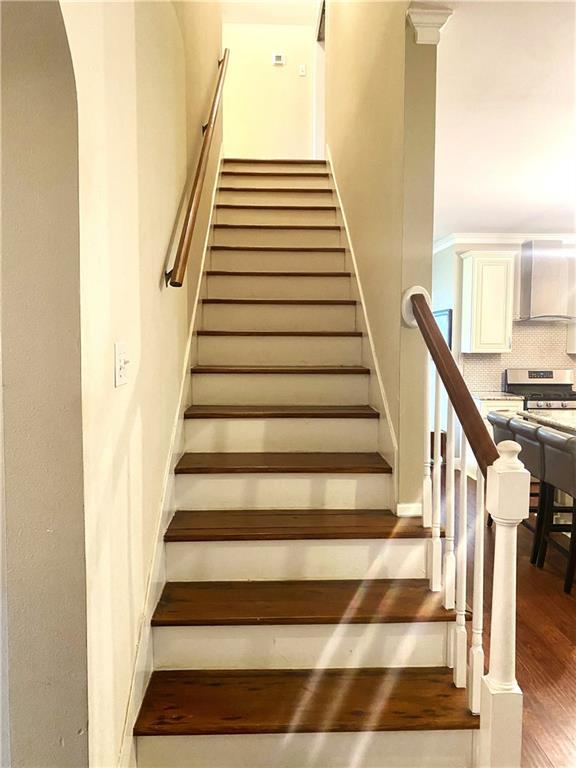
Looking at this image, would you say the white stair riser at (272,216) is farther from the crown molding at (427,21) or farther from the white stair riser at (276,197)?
the crown molding at (427,21)

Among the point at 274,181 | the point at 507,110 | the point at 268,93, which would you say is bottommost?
the point at 507,110

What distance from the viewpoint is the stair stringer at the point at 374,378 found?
2092 millimetres

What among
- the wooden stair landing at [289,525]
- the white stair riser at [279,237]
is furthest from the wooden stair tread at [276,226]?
the wooden stair landing at [289,525]

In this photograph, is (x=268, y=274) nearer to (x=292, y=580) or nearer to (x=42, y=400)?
(x=292, y=580)

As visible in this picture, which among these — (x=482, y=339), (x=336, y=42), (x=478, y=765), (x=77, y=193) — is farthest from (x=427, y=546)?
(x=482, y=339)

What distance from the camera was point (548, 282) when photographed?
223 inches

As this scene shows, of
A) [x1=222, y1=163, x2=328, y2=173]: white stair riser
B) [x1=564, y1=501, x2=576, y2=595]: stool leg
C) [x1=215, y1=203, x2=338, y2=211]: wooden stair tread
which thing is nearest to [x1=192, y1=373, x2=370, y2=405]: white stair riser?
[x1=564, y1=501, x2=576, y2=595]: stool leg

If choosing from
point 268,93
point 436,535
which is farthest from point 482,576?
point 268,93

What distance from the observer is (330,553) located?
74.2 inches

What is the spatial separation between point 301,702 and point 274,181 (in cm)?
380

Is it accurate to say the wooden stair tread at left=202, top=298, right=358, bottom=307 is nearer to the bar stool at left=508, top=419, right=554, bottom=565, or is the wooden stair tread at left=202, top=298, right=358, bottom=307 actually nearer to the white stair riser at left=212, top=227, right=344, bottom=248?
the white stair riser at left=212, top=227, right=344, bottom=248

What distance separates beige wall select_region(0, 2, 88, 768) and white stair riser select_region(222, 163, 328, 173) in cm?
360

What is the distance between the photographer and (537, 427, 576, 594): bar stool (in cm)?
287

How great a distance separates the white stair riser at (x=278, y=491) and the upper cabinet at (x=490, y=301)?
4.12 metres
